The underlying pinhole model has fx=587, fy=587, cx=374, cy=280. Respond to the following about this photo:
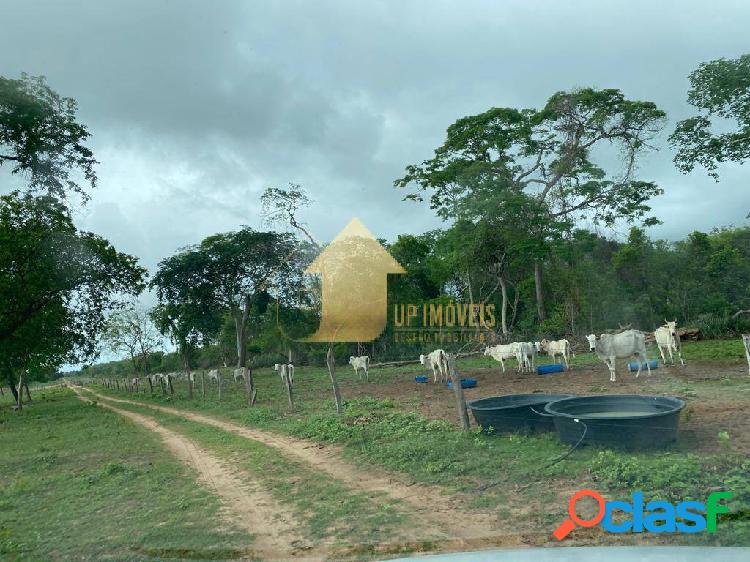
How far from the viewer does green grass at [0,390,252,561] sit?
5.75 m

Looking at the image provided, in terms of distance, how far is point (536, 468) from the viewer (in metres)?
6.86

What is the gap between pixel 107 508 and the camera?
7516mm

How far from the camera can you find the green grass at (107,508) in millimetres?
5750

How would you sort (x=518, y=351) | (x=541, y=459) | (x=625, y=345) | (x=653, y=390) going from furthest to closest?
(x=518, y=351) → (x=625, y=345) → (x=653, y=390) → (x=541, y=459)

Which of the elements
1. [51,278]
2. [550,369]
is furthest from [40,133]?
[550,369]

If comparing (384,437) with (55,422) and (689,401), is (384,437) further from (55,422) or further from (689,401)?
(55,422)

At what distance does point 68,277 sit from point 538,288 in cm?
2006

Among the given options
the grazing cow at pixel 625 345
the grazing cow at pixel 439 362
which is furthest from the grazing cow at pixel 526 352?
the grazing cow at pixel 625 345

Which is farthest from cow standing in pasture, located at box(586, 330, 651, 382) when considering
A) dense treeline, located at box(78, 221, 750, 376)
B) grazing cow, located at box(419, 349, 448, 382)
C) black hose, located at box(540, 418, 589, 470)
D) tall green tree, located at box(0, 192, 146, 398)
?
tall green tree, located at box(0, 192, 146, 398)

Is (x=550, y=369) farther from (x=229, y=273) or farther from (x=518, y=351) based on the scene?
(x=229, y=273)

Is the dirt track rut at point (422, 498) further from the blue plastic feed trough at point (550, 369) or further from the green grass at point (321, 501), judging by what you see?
the blue plastic feed trough at point (550, 369)

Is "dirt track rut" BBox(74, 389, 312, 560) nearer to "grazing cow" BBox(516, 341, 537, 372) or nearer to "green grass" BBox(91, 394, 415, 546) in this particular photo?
"green grass" BBox(91, 394, 415, 546)

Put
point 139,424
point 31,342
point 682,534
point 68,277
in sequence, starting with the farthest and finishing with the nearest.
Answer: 1. point 31,342
2. point 68,277
3. point 139,424
4. point 682,534

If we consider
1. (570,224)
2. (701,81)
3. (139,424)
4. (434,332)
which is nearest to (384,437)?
(139,424)
